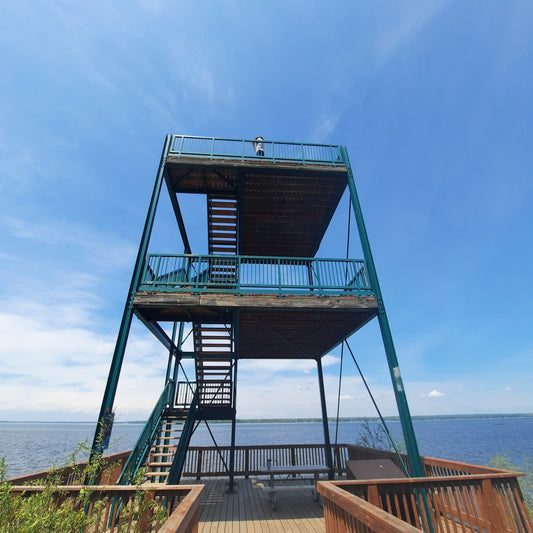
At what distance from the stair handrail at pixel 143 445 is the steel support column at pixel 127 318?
1.20 metres

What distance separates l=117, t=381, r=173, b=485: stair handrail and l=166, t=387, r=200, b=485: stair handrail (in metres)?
0.72

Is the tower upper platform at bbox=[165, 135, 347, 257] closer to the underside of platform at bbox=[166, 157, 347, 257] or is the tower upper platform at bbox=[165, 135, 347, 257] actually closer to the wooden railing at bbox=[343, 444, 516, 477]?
the underside of platform at bbox=[166, 157, 347, 257]

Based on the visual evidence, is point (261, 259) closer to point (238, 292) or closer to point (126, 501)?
point (238, 292)

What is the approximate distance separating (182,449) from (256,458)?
3.83m

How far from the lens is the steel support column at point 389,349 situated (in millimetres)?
6125

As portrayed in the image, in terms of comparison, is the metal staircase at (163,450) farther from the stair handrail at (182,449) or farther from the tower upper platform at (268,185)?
the tower upper platform at (268,185)

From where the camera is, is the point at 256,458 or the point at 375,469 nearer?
the point at 375,469

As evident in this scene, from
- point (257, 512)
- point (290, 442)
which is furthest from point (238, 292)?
point (290, 442)

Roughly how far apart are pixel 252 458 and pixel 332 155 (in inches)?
415

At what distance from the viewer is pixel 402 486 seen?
4035 millimetres

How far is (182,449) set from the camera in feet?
25.2

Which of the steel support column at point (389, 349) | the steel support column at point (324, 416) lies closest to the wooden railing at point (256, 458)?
the steel support column at point (324, 416)

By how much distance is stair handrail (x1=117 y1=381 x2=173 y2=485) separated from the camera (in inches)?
246

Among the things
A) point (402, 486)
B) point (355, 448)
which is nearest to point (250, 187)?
point (402, 486)
